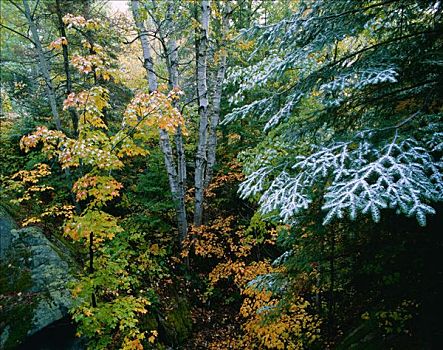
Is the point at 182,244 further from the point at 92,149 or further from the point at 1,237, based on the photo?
the point at 92,149

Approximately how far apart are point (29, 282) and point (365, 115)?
5.92 meters

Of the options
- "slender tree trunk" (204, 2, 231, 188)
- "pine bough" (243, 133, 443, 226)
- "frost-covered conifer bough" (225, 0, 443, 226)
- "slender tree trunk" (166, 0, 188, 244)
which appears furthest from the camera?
"slender tree trunk" (204, 2, 231, 188)

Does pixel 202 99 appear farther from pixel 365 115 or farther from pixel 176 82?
pixel 365 115

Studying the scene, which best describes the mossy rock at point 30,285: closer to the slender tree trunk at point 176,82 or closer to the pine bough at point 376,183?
the slender tree trunk at point 176,82

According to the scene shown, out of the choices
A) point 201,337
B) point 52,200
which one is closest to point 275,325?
point 201,337

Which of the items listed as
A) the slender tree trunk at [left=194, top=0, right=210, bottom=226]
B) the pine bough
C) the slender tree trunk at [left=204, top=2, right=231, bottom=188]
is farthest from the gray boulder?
the slender tree trunk at [left=204, top=2, right=231, bottom=188]

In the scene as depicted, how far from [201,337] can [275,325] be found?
223cm

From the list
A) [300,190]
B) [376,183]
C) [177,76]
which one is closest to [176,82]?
[177,76]

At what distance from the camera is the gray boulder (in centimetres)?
399

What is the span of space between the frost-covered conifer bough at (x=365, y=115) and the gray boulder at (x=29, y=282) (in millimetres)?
3657

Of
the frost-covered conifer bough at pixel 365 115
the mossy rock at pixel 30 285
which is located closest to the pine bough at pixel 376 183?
the frost-covered conifer bough at pixel 365 115

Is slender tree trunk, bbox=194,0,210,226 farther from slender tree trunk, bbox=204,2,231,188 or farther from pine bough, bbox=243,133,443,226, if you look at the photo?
pine bough, bbox=243,133,443,226

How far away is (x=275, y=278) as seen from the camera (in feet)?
15.8

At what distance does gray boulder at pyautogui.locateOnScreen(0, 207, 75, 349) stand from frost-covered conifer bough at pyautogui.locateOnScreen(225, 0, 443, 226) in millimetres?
3657
